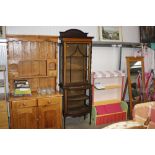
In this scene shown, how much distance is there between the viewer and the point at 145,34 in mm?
4203

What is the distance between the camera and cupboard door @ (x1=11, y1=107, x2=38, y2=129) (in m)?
2.96

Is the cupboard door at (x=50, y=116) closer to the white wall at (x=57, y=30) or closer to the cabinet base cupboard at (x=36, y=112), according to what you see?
the cabinet base cupboard at (x=36, y=112)

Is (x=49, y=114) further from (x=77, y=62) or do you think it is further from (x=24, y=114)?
(x=77, y=62)

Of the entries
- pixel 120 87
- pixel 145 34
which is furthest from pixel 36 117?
pixel 145 34

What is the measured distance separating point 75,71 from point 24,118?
120 cm

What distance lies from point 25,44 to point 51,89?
879 mm

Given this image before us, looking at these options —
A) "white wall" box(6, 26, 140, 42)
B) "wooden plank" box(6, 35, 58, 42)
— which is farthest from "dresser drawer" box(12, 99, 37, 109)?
"white wall" box(6, 26, 140, 42)

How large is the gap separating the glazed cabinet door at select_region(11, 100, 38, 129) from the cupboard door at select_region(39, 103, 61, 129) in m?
0.10

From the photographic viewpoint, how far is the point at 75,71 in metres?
3.54

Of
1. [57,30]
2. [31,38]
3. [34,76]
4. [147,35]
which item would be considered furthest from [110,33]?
[34,76]

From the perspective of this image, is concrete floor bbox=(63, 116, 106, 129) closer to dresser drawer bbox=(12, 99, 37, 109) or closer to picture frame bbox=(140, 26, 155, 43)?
dresser drawer bbox=(12, 99, 37, 109)

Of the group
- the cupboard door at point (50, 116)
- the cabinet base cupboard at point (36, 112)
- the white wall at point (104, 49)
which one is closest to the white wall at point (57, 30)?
the white wall at point (104, 49)
